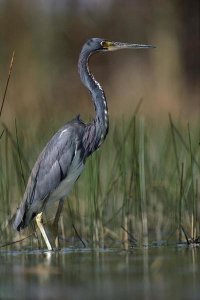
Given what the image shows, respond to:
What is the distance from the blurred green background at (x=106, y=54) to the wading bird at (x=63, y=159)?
33.7 ft

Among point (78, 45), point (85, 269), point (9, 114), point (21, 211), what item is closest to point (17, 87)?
point (9, 114)

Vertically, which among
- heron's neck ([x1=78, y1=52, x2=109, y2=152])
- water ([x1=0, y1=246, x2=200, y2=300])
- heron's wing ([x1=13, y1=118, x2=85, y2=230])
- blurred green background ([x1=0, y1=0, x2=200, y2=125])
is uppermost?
blurred green background ([x1=0, y1=0, x2=200, y2=125])

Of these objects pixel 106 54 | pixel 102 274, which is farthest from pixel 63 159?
pixel 106 54

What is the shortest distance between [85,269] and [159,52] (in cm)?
1684

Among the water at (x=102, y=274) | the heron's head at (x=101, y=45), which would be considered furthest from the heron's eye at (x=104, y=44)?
the water at (x=102, y=274)

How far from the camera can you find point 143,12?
25.3 metres

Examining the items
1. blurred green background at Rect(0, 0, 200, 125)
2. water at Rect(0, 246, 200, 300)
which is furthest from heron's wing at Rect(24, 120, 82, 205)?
blurred green background at Rect(0, 0, 200, 125)

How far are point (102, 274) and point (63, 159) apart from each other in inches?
103

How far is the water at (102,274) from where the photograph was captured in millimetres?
5449

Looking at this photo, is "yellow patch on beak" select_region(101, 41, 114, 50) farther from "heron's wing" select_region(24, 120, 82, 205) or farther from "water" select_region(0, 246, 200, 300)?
"water" select_region(0, 246, 200, 300)

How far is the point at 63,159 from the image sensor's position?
8.71 meters

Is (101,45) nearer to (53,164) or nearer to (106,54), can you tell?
(53,164)

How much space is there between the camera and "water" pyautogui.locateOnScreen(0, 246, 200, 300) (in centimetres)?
545

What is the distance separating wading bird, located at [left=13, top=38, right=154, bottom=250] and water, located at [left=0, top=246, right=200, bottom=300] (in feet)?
2.52
